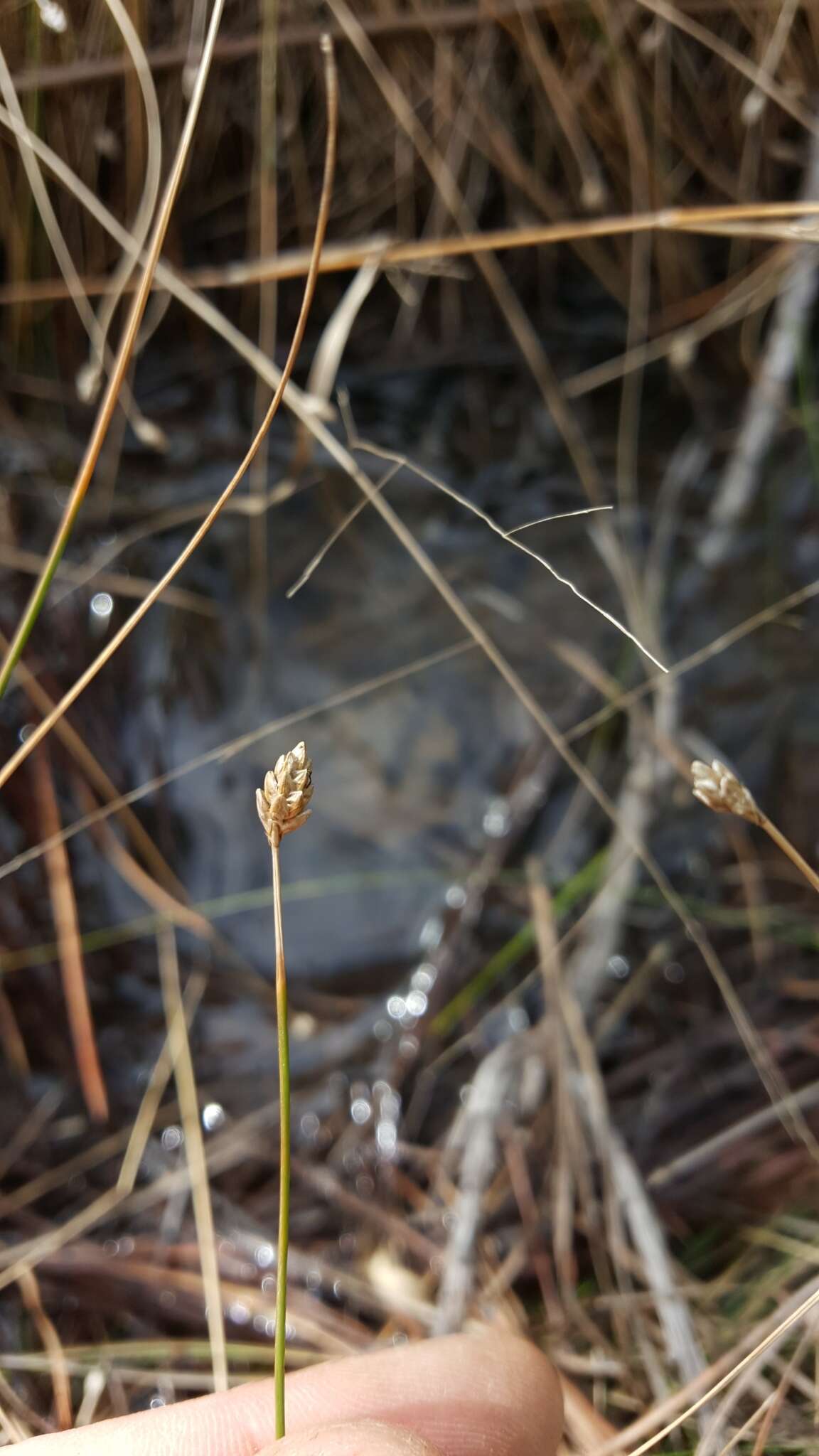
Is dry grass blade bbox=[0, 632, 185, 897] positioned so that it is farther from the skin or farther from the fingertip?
the fingertip

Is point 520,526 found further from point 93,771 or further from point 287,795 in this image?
point 93,771

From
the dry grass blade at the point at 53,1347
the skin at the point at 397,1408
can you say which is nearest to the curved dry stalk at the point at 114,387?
the skin at the point at 397,1408

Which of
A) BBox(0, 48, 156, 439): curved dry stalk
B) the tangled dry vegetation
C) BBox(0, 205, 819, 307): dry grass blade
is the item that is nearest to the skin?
the tangled dry vegetation

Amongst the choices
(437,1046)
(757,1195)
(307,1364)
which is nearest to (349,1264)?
(307,1364)

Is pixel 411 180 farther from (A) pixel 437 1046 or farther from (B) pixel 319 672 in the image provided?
(A) pixel 437 1046

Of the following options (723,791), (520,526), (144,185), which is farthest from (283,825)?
(144,185)

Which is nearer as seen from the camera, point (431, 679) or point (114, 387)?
point (114, 387)
